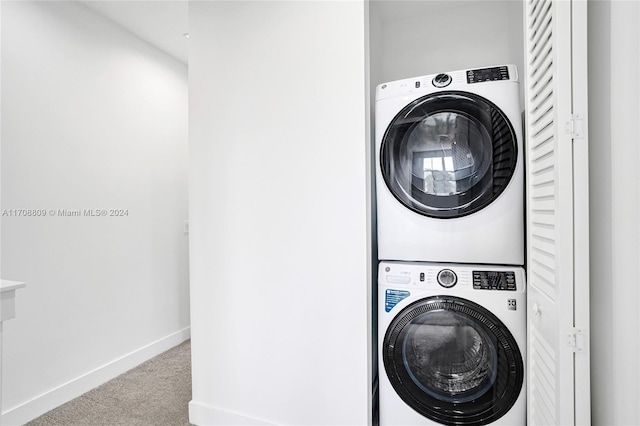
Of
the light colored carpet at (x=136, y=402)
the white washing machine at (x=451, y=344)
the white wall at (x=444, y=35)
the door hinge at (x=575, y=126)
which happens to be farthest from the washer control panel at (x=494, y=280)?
the light colored carpet at (x=136, y=402)

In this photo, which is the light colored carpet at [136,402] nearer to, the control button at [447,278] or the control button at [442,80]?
the control button at [447,278]

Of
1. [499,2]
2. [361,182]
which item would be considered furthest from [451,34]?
[361,182]

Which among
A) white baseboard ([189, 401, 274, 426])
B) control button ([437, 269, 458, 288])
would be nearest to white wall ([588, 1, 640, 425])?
control button ([437, 269, 458, 288])

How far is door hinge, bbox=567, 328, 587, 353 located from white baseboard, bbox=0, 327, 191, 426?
8.56 ft

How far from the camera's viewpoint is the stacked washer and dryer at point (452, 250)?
162cm

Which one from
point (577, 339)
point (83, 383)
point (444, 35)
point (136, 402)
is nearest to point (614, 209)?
point (577, 339)

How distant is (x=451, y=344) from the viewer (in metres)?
1.69

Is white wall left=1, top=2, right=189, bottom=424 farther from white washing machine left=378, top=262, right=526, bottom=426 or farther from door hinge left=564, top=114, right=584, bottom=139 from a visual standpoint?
door hinge left=564, top=114, right=584, bottom=139

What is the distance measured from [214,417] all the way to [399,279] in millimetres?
1260

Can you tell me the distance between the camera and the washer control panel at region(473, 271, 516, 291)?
1615 millimetres

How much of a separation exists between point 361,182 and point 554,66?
0.85 metres

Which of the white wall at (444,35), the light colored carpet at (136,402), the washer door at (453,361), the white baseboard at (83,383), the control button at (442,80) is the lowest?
the light colored carpet at (136,402)

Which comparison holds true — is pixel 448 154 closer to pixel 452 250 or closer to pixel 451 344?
pixel 452 250

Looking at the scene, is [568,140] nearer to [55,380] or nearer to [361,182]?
[361,182]
